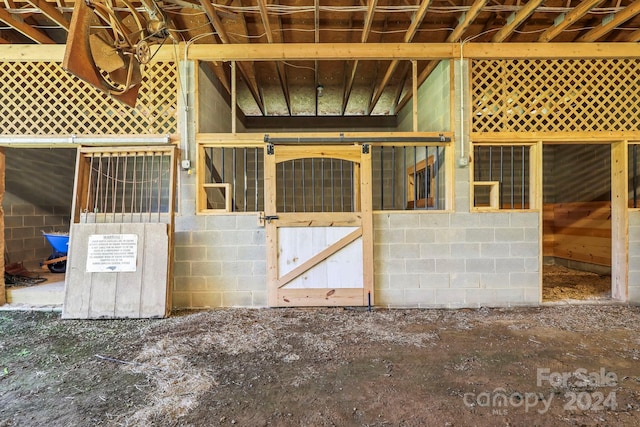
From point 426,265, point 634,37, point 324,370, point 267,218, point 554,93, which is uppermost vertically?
point 634,37

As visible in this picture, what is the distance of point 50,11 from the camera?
8.59ft

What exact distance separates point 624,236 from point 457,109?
2246 mm

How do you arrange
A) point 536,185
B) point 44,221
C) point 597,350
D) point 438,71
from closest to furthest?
point 597,350 < point 536,185 < point 438,71 < point 44,221

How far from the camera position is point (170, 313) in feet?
10.1

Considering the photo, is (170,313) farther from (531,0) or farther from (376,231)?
(531,0)

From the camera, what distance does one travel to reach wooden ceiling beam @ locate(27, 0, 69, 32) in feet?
8.30

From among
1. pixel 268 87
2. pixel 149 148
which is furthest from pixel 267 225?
pixel 268 87

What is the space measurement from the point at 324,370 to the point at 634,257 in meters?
3.62

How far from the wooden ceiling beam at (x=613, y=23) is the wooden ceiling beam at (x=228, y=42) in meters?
3.70

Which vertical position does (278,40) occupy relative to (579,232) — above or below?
above

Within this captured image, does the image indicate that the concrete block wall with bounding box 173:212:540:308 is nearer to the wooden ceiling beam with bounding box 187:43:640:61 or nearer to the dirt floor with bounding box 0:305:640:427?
the dirt floor with bounding box 0:305:640:427

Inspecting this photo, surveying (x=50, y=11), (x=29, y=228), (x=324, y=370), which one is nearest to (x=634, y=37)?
(x=324, y=370)

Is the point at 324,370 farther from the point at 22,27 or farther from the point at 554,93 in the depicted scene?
the point at 22,27

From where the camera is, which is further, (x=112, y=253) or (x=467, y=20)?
(x=112, y=253)
